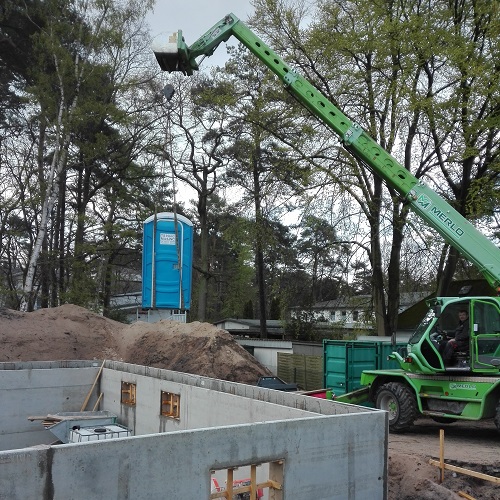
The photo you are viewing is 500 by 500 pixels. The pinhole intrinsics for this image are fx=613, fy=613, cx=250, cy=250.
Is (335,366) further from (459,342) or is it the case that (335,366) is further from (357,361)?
(459,342)

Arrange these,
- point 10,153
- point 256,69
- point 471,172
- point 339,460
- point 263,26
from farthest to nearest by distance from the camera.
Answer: point 10,153 < point 256,69 < point 263,26 < point 471,172 < point 339,460

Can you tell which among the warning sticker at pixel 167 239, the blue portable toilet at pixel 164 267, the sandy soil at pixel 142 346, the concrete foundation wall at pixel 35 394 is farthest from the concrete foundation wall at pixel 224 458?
the warning sticker at pixel 167 239

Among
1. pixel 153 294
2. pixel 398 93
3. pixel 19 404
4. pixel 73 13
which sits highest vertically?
pixel 73 13

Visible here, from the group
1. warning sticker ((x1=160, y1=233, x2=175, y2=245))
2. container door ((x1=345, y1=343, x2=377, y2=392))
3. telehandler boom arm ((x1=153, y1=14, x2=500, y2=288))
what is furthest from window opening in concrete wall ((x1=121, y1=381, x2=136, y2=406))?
warning sticker ((x1=160, y1=233, x2=175, y2=245))

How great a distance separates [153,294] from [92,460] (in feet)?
52.7

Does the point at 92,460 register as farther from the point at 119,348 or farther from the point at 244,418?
the point at 119,348

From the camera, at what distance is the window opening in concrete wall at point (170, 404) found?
36.7 feet

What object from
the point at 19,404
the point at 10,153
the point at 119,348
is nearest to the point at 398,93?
the point at 119,348

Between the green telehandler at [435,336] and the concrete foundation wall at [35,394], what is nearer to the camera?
the green telehandler at [435,336]

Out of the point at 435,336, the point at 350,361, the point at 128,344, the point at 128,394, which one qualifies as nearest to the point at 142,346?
the point at 128,344

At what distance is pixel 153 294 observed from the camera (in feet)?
68.3

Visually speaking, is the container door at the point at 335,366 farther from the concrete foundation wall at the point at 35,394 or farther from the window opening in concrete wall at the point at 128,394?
the concrete foundation wall at the point at 35,394

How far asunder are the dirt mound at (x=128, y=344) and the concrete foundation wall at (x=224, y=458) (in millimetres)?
8672

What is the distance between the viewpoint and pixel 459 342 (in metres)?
11.1
